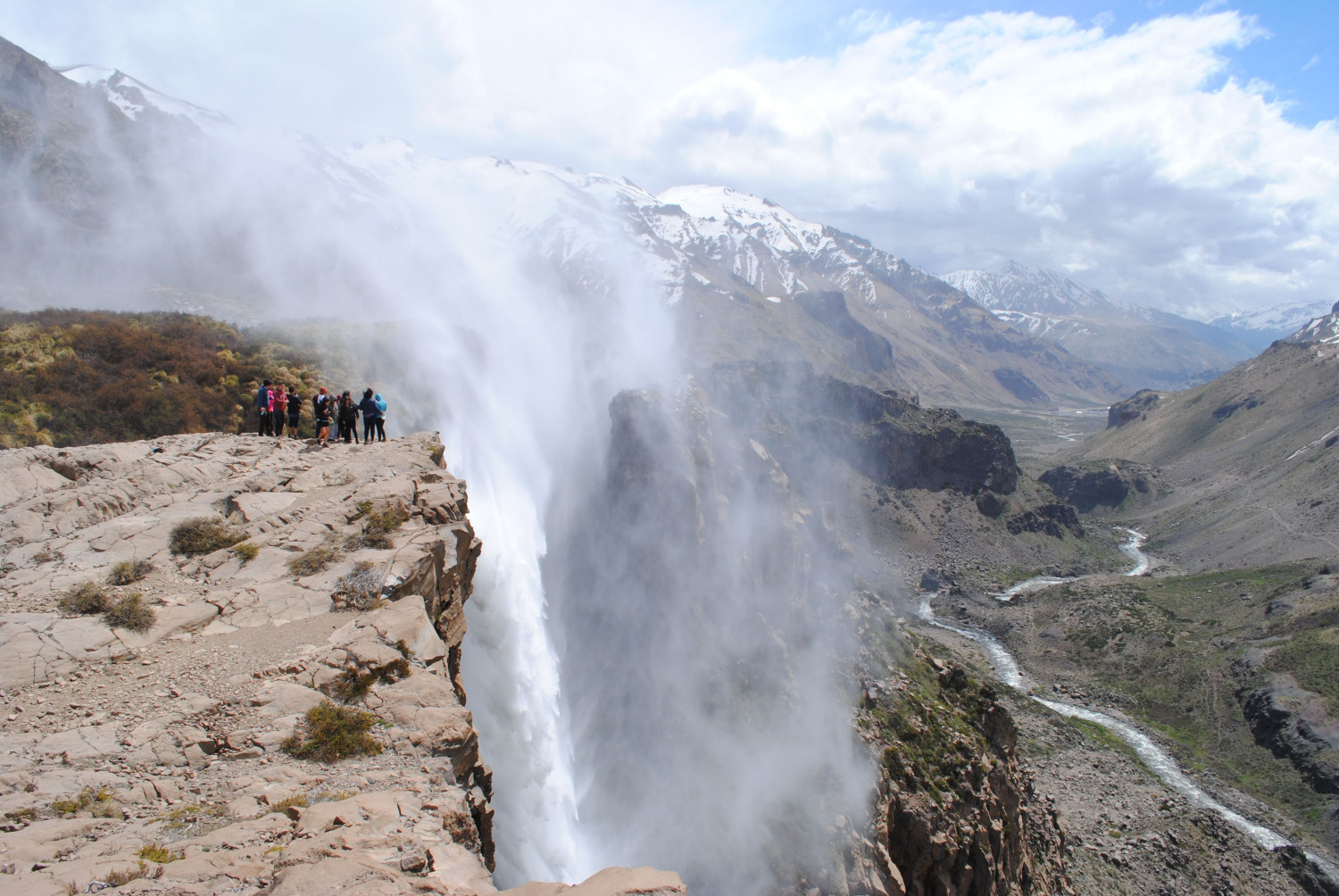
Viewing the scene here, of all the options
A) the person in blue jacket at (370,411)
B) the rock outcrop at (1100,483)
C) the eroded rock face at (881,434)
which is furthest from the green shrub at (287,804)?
the rock outcrop at (1100,483)

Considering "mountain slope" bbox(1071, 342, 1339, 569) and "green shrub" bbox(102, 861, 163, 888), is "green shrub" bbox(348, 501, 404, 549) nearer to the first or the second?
"green shrub" bbox(102, 861, 163, 888)

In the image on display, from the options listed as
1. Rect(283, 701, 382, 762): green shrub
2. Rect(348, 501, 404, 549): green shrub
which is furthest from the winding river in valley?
Rect(348, 501, 404, 549): green shrub

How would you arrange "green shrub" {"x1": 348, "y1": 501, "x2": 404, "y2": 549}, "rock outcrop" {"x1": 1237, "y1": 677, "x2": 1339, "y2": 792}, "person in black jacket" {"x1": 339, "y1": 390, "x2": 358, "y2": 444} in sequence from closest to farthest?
"green shrub" {"x1": 348, "y1": 501, "x2": 404, "y2": 549}
"person in black jacket" {"x1": 339, "y1": 390, "x2": 358, "y2": 444}
"rock outcrop" {"x1": 1237, "y1": 677, "x2": 1339, "y2": 792}

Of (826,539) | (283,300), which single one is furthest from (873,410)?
(283,300)

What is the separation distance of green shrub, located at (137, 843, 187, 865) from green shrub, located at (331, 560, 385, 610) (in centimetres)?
626

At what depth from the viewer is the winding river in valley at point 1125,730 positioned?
5356 cm

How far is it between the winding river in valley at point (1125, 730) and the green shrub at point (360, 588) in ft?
239

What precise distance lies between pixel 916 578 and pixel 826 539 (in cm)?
5020

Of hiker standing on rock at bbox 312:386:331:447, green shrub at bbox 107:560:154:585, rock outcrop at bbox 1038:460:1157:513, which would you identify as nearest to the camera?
green shrub at bbox 107:560:154:585

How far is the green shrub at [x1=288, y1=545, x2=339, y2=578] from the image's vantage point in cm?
1494

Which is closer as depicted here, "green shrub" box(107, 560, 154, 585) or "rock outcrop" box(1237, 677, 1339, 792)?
"green shrub" box(107, 560, 154, 585)

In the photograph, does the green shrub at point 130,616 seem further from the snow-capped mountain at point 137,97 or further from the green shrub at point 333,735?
the snow-capped mountain at point 137,97

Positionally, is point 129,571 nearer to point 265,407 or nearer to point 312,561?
point 312,561

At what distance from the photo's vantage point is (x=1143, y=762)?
206 ft
